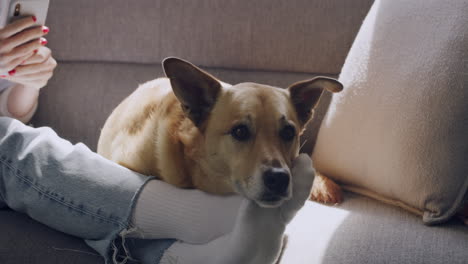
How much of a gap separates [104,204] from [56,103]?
42.4 inches

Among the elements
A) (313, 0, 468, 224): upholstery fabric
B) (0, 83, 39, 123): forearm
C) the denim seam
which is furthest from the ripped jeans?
(313, 0, 468, 224): upholstery fabric

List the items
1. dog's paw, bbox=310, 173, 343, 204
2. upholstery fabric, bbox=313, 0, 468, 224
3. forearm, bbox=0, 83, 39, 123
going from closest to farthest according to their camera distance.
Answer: upholstery fabric, bbox=313, 0, 468, 224
dog's paw, bbox=310, 173, 343, 204
forearm, bbox=0, 83, 39, 123

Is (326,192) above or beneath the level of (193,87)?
beneath

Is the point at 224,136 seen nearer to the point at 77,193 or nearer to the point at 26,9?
the point at 77,193

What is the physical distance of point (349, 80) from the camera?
133 centimetres

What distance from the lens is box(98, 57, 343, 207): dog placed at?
105 centimetres

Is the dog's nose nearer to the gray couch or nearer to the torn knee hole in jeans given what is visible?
the gray couch

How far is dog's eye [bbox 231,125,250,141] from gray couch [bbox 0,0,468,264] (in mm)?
283

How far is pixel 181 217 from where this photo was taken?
106 cm

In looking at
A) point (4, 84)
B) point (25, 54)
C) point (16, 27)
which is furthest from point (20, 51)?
point (4, 84)

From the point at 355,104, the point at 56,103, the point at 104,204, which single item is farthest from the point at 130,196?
the point at 56,103

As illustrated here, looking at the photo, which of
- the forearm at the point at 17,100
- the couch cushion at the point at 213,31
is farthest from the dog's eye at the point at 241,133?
the forearm at the point at 17,100

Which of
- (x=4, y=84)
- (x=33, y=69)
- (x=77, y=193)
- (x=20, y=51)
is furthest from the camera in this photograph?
(x=4, y=84)

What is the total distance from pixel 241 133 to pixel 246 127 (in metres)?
0.02
